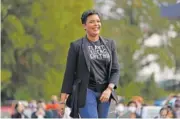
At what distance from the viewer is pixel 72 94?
4.68 m

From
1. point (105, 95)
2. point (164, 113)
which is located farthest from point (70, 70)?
point (164, 113)

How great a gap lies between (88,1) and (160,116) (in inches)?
383

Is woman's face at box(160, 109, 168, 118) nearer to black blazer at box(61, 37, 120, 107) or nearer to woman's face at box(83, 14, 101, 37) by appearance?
black blazer at box(61, 37, 120, 107)

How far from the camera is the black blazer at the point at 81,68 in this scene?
459 cm

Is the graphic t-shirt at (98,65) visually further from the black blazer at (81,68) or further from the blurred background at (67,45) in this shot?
the blurred background at (67,45)

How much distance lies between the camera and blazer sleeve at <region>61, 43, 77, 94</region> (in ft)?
15.2

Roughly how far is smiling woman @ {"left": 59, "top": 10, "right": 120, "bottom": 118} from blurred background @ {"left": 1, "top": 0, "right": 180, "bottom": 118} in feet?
47.3

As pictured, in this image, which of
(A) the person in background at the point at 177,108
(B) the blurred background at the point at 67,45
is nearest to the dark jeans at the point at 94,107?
(A) the person in background at the point at 177,108

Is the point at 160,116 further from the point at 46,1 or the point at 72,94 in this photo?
the point at 46,1

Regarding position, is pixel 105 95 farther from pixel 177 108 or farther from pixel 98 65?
pixel 177 108

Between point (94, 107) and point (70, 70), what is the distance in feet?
1.12

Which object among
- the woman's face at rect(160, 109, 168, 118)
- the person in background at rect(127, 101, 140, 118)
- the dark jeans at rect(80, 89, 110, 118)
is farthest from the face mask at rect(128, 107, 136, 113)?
the dark jeans at rect(80, 89, 110, 118)

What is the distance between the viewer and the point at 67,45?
1958 centimetres

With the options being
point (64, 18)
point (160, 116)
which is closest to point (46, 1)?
point (64, 18)
